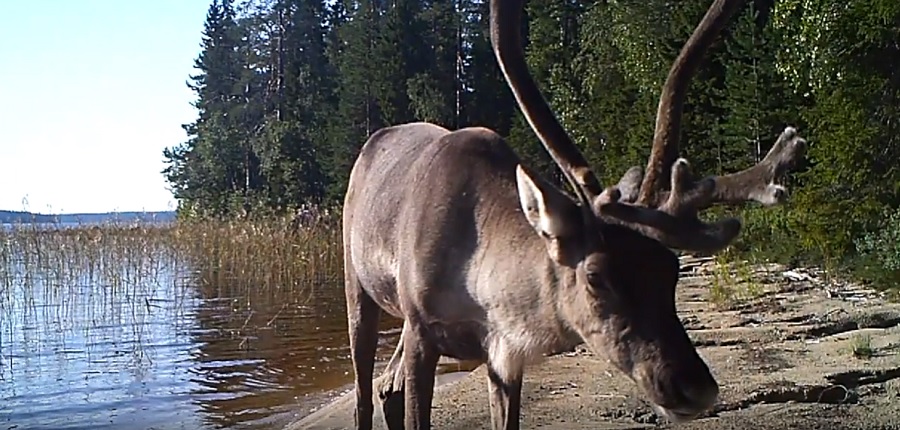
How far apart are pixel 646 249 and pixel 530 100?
0.99 metres

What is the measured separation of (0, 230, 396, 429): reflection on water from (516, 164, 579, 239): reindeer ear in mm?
5118

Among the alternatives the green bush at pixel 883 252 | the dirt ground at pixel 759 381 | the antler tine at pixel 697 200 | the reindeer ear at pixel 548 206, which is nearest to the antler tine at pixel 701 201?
the antler tine at pixel 697 200

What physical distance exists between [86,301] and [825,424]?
12.0 meters

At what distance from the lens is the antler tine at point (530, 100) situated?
160 inches

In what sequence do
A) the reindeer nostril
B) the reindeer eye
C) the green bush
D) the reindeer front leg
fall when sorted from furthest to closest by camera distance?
the green bush < the reindeer front leg < the reindeer eye < the reindeer nostril

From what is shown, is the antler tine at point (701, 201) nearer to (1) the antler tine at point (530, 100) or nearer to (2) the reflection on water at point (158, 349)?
(1) the antler tine at point (530, 100)

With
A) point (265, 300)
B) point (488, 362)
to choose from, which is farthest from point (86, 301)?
point (488, 362)

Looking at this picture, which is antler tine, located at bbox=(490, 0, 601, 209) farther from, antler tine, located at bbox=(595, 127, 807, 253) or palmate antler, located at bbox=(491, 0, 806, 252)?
antler tine, located at bbox=(595, 127, 807, 253)

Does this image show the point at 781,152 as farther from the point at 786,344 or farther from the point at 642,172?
the point at 786,344

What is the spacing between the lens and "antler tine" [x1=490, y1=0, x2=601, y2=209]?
4068 mm

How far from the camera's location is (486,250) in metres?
4.37

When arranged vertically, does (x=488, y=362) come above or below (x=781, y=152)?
below

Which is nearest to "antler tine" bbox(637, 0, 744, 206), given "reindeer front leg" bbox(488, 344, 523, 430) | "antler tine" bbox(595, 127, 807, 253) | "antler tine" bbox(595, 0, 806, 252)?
"antler tine" bbox(595, 0, 806, 252)

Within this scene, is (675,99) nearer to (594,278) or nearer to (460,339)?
(594,278)
